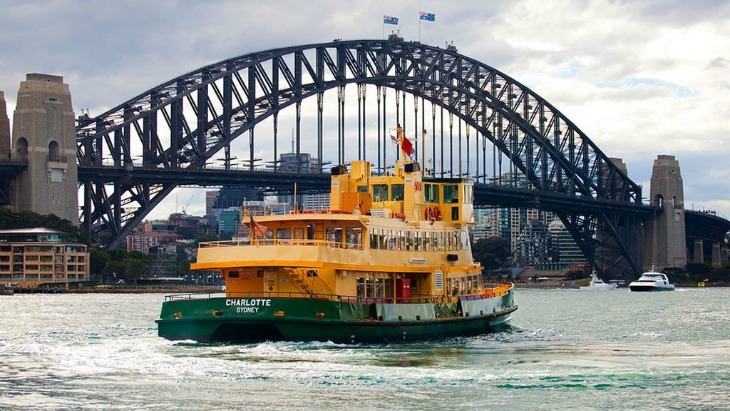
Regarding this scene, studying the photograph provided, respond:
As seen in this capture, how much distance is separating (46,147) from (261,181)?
17.7m

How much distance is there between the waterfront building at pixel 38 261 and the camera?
358 feet

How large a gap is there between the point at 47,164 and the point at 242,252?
6744 cm

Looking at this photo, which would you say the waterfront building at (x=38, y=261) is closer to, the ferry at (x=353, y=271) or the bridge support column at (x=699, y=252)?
the ferry at (x=353, y=271)

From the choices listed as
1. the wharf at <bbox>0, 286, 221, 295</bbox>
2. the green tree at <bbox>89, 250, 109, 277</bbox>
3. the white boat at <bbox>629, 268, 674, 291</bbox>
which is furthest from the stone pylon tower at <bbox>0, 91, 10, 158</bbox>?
the white boat at <bbox>629, 268, 674, 291</bbox>

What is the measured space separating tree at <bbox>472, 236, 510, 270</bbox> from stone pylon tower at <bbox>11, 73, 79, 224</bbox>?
82.5 metres

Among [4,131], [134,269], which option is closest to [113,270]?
[134,269]

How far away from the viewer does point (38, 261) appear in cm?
11231

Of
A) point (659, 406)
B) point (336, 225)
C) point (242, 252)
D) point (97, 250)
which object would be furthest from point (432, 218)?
point (97, 250)

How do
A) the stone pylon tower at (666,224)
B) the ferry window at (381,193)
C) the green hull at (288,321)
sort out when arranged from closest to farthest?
the green hull at (288,321)
the ferry window at (381,193)
the stone pylon tower at (666,224)

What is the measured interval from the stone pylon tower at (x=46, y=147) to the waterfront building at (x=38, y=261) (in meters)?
2.40

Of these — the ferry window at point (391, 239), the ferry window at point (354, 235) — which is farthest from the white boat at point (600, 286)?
the ferry window at point (354, 235)

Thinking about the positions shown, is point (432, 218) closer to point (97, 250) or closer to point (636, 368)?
point (636, 368)

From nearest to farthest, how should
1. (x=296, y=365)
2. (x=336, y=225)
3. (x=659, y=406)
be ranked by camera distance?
(x=659, y=406) → (x=296, y=365) → (x=336, y=225)

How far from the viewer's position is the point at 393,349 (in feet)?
132
